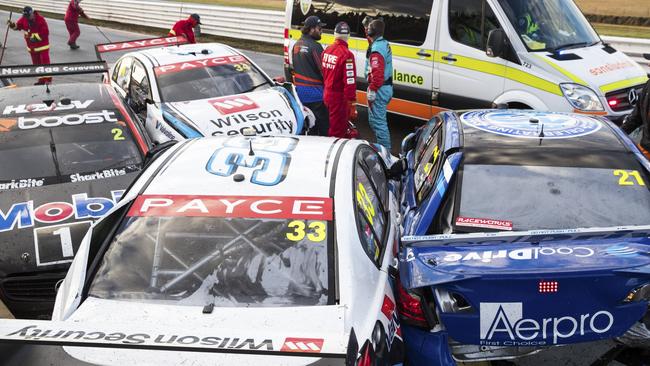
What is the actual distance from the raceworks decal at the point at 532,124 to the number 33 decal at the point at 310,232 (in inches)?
73.5

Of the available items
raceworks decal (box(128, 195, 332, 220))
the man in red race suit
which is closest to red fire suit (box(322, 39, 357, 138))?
the man in red race suit

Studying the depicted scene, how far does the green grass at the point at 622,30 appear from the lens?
61.6ft

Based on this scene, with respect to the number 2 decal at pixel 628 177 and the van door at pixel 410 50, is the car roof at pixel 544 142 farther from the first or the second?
the van door at pixel 410 50

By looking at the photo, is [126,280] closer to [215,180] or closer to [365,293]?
[215,180]

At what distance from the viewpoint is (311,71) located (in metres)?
8.80

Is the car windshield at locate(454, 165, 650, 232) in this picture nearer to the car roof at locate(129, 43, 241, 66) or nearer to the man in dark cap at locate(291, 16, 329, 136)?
the man in dark cap at locate(291, 16, 329, 136)

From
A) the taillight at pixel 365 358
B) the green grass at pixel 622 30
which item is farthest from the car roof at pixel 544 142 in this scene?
the green grass at pixel 622 30

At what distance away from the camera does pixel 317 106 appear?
8.92 meters

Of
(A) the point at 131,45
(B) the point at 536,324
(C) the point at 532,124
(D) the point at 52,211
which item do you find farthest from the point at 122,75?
(B) the point at 536,324

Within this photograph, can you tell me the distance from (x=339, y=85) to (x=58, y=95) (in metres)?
3.31

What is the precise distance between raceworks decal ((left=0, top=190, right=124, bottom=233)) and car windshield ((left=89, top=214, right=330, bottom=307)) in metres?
1.69

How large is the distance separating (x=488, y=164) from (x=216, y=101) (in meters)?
4.39

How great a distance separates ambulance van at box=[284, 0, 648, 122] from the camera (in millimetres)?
7605

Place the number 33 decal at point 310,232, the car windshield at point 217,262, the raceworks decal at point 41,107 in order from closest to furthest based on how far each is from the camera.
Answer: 1. the car windshield at point 217,262
2. the number 33 decal at point 310,232
3. the raceworks decal at point 41,107
